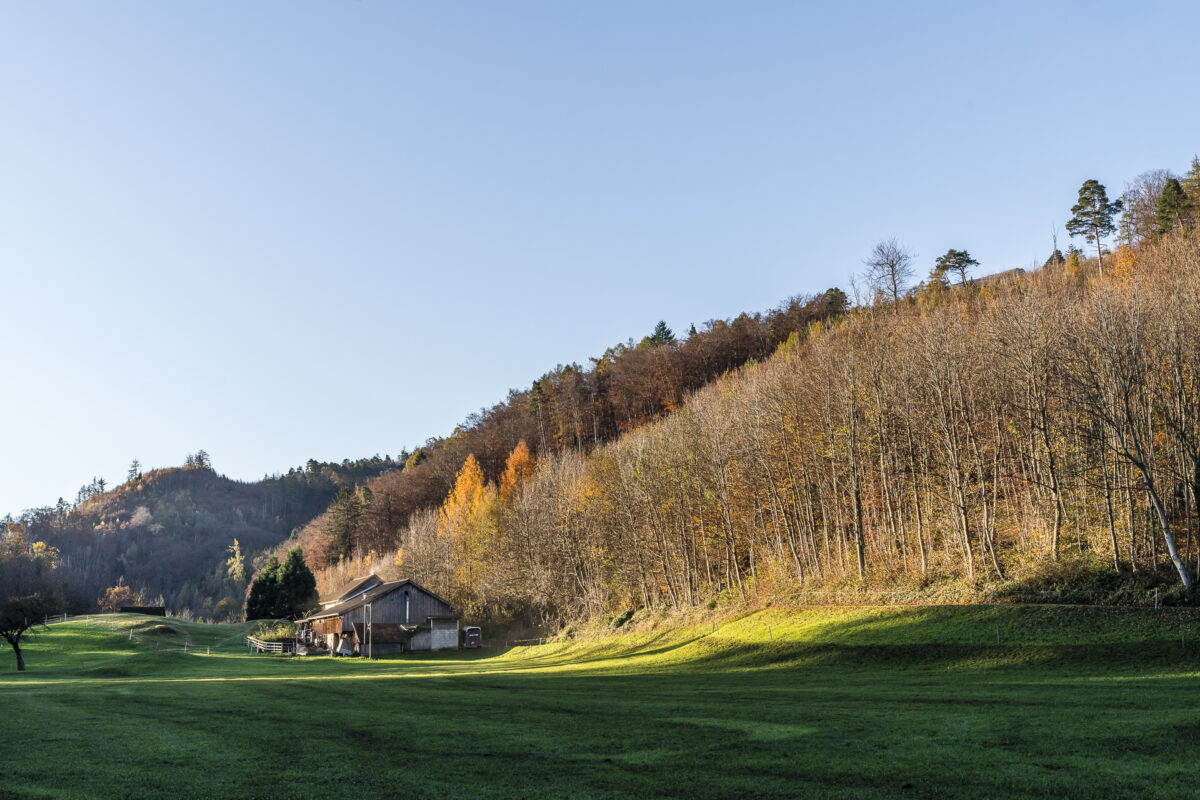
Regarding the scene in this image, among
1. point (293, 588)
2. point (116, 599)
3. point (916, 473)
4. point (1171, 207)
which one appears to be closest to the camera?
point (916, 473)

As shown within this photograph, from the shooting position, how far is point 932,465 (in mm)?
41312

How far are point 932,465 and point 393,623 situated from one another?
50.5 metres

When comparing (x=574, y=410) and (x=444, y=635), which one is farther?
(x=574, y=410)

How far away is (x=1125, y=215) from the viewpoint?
72625 millimetres

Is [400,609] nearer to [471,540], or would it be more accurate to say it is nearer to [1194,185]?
[471,540]

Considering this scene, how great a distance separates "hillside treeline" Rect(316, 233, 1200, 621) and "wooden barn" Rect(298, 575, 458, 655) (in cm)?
969

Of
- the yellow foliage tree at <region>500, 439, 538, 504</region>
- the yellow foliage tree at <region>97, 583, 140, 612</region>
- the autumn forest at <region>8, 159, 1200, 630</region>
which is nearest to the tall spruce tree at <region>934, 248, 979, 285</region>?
the autumn forest at <region>8, 159, 1200, 630</region>

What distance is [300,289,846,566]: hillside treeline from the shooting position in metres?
95.2

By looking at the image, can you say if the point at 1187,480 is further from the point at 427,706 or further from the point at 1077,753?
the point at 427,706

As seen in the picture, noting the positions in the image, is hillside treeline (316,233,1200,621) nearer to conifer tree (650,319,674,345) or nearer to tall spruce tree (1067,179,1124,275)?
tall spruce tree (1067,179,1124,275)

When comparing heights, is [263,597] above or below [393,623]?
above

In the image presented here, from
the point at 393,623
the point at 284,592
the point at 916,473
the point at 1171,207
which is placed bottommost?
the point at 393,623

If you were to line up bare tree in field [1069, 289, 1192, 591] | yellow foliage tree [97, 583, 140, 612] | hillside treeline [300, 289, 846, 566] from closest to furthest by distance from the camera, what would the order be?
bare tree in field [1069, 289, 1192, 591], hillside treeline [300, 289, 846, 566], yellow foliage tree [97, 583, 140, 612]

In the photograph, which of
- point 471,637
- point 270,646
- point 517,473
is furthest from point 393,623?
A: point 517,473
